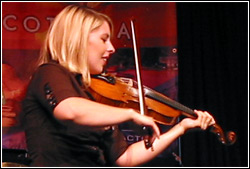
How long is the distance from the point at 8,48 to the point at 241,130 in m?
1.21

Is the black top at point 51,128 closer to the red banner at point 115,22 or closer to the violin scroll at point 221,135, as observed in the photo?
the violin scroll at point 221,135

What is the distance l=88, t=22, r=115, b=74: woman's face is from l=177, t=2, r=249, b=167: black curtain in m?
A: 0.77

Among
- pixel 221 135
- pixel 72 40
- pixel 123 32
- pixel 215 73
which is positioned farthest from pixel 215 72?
pixel 72 40

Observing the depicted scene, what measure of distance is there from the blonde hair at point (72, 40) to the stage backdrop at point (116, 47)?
2.29 feet

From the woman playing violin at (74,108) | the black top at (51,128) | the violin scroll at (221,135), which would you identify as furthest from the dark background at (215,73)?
the black top at (51,128)

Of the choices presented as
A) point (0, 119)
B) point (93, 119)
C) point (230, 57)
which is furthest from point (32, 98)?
point (230, 57)

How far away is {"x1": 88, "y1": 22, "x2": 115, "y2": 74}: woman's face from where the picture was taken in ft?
4.63

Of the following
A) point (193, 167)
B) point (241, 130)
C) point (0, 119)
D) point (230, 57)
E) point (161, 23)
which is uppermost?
point (161, 23)

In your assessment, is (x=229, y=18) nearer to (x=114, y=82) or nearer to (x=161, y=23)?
(x=161, y=23)

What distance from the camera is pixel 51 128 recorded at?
1.21m

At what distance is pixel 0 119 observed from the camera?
196cm

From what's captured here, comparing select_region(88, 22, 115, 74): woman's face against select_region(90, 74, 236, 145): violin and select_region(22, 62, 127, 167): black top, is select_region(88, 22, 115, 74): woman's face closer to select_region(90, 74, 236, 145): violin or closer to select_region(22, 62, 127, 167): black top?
select_region(90, 74, 236, 145): violin

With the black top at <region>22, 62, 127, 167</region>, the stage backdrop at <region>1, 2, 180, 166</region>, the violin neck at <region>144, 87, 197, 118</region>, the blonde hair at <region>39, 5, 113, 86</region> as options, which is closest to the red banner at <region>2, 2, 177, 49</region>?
the stage backdrop at <region>1, 2, 180, 166</region>

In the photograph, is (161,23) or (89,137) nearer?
(89,137)
